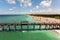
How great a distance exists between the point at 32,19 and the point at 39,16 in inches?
21.9

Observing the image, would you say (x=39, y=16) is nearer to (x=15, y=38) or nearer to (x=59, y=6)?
(x=59, y=6)

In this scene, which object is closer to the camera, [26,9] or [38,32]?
[26,9]

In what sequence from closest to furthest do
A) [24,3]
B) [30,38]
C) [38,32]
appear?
[24,3] < [30,38] < [38,32]

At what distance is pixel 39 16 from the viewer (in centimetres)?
969

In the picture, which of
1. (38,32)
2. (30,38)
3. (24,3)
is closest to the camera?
(24,3)

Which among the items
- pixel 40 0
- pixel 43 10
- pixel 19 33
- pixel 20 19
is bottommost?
pixel 19 33

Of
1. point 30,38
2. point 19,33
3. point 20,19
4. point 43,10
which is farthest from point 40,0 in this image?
point 19,33

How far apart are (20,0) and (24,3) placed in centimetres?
35

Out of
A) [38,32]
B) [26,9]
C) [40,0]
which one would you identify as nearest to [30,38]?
[38,32]

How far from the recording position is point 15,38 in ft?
36.0

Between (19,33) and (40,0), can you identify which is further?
(19,33)

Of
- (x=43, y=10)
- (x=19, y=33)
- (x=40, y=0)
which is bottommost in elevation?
(x=19, y=33)

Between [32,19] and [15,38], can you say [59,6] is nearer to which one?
[32,19]

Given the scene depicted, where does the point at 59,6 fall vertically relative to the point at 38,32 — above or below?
above
